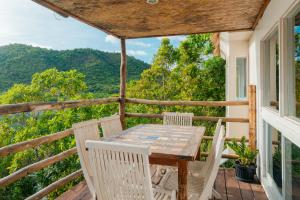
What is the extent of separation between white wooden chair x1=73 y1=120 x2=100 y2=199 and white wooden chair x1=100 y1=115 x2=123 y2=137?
0.33 m

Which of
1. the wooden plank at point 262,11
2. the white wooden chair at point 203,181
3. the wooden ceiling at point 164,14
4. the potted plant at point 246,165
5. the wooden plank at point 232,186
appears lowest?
the wooden plank at point 232,186

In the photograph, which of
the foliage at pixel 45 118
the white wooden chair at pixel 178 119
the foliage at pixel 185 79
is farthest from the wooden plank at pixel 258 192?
the foliage at pixel 185 79

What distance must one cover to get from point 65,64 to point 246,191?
13.9 meters

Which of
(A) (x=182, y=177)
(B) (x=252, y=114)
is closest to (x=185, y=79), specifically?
(B) (x=252, y=114)

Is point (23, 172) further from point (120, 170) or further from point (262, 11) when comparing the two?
point (262, 11)

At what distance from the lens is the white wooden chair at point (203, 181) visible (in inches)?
86.9

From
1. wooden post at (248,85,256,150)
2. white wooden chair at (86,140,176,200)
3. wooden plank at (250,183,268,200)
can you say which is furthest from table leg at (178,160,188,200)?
wooden post at (248,85,256,150)

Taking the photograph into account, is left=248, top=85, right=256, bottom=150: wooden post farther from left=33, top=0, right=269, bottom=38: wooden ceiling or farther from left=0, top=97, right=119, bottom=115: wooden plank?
left=0, top=97, right=119, bottom=115: wooden plank

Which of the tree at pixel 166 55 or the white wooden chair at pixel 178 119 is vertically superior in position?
the tree at pixel 166 55

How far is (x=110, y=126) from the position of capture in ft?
11.2

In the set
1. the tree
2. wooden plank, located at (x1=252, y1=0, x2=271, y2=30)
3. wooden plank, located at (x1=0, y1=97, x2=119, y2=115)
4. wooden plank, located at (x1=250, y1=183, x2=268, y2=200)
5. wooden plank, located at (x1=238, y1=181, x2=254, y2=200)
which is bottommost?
wooden plank, located at (x1=250, y1=183, x2=268, y2=200)

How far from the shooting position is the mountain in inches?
567

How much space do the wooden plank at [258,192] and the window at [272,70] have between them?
3.88 ft

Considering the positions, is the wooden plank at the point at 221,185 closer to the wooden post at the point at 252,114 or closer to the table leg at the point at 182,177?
the wooden post at the point at 252,114
